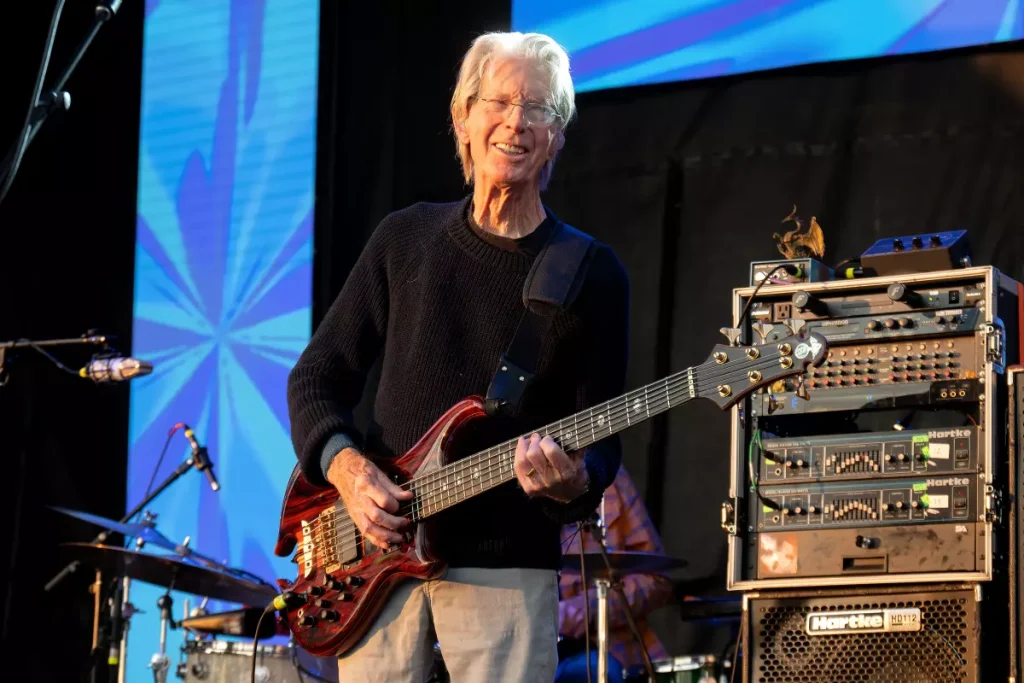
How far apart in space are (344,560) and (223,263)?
10.9 feet

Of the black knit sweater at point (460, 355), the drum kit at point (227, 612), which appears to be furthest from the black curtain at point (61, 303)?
the black knit sweater at point (460, 355)

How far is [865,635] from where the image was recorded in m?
3.46

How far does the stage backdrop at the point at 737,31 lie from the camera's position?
187 inches

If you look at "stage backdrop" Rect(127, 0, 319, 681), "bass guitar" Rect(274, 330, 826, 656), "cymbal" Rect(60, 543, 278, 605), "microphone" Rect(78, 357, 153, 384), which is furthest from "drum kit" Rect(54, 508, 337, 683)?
"bass guitar" Rect(274, 330, 826, 656)

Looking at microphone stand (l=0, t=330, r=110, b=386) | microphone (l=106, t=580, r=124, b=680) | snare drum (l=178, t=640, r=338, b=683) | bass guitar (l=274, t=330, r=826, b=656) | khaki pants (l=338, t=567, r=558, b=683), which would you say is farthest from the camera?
microphone (l=106, t=580, r=124, b=680)

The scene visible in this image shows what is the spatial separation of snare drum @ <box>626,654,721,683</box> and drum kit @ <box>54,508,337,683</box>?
114 cm

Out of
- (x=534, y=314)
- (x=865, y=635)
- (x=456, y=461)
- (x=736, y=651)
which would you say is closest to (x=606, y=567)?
(x=736, y=651)

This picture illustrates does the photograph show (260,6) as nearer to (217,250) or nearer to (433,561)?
(217,250)

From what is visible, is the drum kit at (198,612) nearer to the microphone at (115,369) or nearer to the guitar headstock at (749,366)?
the microphone at (115,369)

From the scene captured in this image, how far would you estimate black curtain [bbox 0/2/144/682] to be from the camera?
587 cm

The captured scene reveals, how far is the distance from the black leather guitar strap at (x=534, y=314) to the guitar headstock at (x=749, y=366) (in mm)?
329

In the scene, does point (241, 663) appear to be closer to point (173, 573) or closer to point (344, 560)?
point (173, 573)

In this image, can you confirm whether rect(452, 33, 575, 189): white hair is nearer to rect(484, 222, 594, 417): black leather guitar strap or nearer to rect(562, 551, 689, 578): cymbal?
rect(484, 222, 594, 417): black leather guitar strap

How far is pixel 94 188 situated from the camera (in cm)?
622
